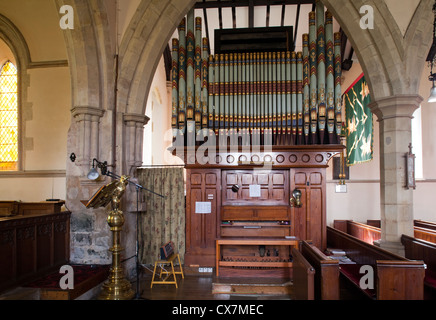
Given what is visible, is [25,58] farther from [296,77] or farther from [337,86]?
[337,86]

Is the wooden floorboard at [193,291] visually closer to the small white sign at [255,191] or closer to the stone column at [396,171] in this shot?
the small white sign at [255,191]

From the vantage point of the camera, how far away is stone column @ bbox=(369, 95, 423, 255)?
4.70 metres

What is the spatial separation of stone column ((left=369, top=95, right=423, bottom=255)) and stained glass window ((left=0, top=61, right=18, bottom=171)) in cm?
857

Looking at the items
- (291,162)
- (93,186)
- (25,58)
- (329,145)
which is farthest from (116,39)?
(329,145)

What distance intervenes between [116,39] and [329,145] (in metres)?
4.63

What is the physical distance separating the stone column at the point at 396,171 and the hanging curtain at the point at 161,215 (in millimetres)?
3798

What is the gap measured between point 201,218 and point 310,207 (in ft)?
7.59

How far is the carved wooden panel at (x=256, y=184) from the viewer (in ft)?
20.7

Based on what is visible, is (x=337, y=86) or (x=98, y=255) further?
(x=337, y=86)

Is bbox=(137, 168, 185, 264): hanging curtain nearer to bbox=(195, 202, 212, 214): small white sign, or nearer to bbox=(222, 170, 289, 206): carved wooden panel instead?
bbox=(195, 202, 212, 214): small white sign

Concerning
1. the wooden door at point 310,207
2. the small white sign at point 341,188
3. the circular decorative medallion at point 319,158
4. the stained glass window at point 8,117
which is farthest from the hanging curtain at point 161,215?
the small white sign at point 341,188
